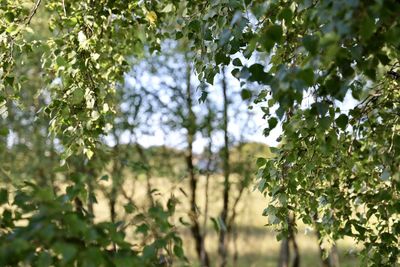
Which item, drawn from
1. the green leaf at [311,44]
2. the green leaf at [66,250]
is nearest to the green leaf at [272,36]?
the green leaf at [311,44]

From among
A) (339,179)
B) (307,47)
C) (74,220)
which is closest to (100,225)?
(74,220)

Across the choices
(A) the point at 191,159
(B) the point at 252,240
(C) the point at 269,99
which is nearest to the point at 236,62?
(C) the point at 269,99

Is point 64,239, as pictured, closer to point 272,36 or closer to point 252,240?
point 272,36

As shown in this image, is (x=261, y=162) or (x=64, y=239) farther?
(x=261, y=162)

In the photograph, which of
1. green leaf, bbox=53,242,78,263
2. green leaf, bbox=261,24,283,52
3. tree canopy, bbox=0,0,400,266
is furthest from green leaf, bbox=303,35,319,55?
green leaf, bbox=53,242,78,263

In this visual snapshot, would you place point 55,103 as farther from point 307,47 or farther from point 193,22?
point 307,47

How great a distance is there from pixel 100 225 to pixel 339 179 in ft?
6.00

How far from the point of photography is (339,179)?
3080mm

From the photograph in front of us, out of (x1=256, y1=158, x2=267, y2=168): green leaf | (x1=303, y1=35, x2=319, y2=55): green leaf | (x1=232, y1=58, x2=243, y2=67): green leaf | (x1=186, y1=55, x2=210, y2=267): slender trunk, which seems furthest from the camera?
(x1=186, y1=55, x2=210, y2=267): slender trunk

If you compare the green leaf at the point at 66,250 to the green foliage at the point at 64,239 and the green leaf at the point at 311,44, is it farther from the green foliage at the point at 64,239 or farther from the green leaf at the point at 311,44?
the green leaf at the point at 311,44

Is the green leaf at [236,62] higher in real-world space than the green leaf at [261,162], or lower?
higher

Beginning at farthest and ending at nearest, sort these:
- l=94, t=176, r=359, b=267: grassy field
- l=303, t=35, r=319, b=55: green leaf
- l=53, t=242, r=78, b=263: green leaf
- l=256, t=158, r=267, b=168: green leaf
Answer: l=94, t=176, r=359, b=267: grassy field, l=256, t=158, r=267, b=168: green leaf, l=303, t=35, r=319, b=55: green leaf, l=53, t=242, r=78, b=263: green leaf

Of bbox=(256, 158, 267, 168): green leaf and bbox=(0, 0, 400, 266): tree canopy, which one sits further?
bbox=(256, 158, 267, 168): green leaf

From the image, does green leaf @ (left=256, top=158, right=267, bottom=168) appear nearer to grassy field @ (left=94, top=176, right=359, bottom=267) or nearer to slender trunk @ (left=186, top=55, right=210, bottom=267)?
slender trunk @ (left=186, top=55, right=210, bottom=267)
